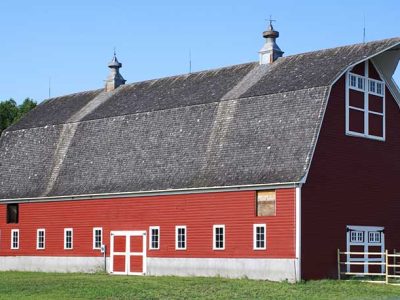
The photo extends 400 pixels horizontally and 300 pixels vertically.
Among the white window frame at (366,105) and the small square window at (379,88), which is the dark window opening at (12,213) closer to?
the white window frame at (366,105)

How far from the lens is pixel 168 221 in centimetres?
3984

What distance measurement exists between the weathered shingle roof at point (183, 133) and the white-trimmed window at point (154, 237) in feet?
6.01

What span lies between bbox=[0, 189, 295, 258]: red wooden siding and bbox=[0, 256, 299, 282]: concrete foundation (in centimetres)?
27

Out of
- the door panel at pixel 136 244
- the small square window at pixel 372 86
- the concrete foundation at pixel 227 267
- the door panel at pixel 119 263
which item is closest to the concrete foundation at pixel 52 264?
the door panel at pixel 119 263

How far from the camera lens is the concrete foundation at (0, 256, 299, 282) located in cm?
3516

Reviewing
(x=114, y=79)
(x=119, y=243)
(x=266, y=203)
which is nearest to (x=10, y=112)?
(x=114, y=79)

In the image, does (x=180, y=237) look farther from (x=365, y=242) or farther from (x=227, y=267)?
(x=365, y=242)

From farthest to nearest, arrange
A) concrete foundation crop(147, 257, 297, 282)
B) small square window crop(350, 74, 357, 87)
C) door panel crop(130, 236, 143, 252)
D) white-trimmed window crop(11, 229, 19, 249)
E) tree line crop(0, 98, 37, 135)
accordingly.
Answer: tree line crop(0, 98, 37, 135)
white-trimmed window crop(11, 229, 19, 249)
door panel crop(130, 236, 143, 252)
small square window crop(350, 74, 357, 87)
concrete foundation crop(147, 257, 297, 282)

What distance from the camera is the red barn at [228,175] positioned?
3572 centimetres

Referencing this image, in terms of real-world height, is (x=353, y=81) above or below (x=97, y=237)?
above

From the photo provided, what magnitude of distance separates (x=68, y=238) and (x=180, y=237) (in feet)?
24.9

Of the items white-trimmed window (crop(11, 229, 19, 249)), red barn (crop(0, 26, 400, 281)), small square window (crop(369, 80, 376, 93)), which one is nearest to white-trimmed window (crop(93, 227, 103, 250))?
red barn (crop(0, 26, 400, 281))

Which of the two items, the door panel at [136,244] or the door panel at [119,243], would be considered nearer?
the door panel at [136,244]

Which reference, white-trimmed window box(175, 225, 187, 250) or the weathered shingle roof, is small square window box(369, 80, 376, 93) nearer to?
the weathered shingle roof
